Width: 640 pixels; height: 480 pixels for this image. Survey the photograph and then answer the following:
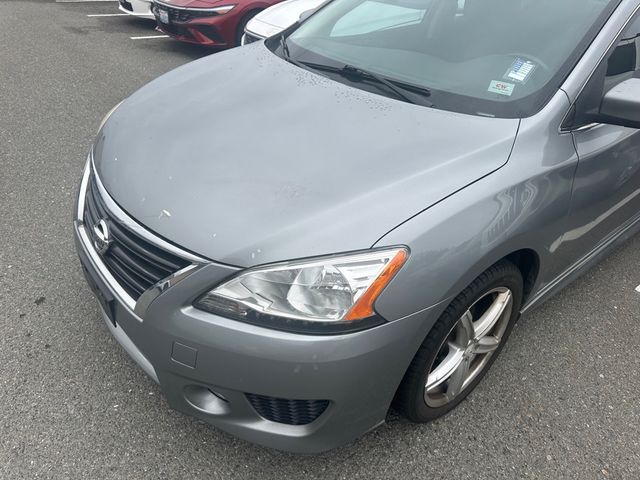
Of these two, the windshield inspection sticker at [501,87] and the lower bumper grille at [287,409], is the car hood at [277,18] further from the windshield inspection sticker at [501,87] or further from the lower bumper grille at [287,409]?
the lower bumper grille at [287,409]

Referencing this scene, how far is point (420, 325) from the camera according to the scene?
1.59m

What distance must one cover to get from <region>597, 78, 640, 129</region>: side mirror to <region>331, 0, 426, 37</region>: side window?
3.27 feet

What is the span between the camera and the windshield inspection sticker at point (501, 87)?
204 centimetres

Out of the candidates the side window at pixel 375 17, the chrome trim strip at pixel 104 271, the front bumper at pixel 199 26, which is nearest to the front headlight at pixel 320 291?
the chrome trim strip at pixel 104 271

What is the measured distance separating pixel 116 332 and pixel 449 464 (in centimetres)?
127

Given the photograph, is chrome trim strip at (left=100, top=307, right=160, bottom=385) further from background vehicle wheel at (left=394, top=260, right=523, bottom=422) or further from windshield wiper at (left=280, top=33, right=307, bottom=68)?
windshield wiper at (left=280, top=33, right=307, bottom=68)

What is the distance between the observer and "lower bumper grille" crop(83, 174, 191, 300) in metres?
1.61

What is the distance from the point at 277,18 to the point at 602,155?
145 inches

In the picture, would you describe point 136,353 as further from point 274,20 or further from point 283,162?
point 274,20

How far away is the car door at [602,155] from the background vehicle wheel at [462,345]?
40cm

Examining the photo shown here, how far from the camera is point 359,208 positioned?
1600 millimetres

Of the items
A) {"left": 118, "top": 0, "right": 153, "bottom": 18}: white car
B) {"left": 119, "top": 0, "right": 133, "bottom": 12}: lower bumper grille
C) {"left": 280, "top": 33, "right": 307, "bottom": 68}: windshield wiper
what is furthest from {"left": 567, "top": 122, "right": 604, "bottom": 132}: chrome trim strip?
{"left": 119, "top": 0, "right": 133, "bottom": 12}: lower bumper grille

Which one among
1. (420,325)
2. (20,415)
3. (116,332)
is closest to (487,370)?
(420,325)

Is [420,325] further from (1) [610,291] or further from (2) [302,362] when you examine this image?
(1) [610,291]
